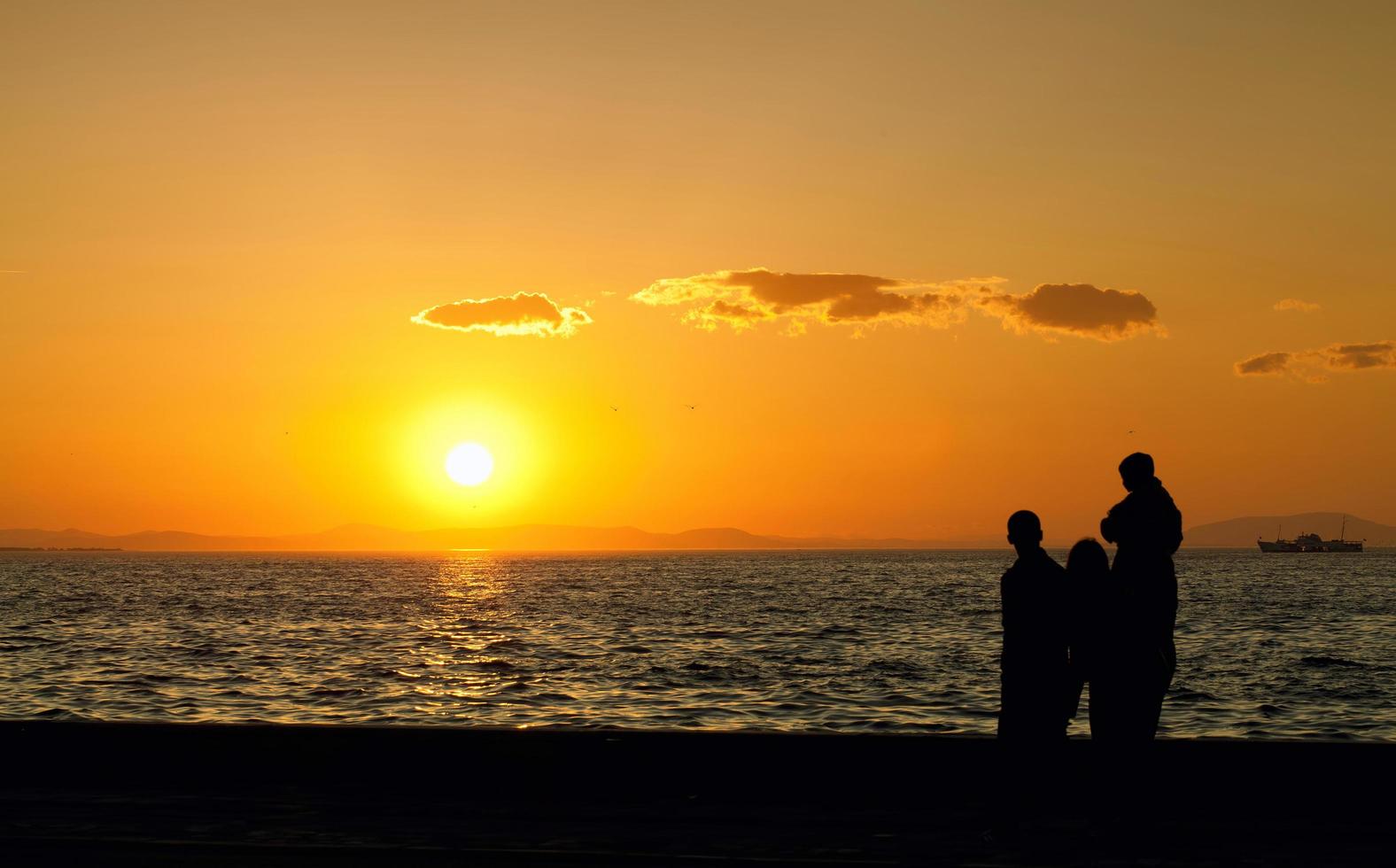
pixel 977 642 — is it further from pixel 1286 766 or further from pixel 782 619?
pixel 1286 766

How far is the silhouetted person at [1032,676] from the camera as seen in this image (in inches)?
338

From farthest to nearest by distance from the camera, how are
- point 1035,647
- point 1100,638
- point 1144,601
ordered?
point 1035,647 → point 1100,638 → point 1144,601

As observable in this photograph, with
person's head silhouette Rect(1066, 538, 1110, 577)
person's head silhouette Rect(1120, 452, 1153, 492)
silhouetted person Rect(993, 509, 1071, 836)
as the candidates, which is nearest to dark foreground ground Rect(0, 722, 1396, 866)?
silhouetted person Rect(993, 509, 1071, 836)

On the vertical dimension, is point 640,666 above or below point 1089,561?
below

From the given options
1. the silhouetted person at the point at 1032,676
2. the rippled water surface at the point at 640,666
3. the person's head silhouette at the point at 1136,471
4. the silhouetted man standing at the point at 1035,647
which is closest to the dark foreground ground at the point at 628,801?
the silhouetted person at the point at 1032,676

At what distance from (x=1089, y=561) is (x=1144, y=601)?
445mm

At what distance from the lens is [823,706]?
1006 inches

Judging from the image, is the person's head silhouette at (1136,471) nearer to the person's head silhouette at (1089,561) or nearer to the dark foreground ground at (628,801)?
the person's head silhouette at (1089,561)

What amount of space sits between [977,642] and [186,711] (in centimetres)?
2762

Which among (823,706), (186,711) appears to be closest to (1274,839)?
(823,706)

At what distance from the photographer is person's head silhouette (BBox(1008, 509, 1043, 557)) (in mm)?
8688

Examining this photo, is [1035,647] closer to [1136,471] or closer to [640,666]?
[1136,471]

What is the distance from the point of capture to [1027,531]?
8.68m

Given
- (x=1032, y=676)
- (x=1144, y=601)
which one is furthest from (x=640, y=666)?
(x=1144, y=601)
